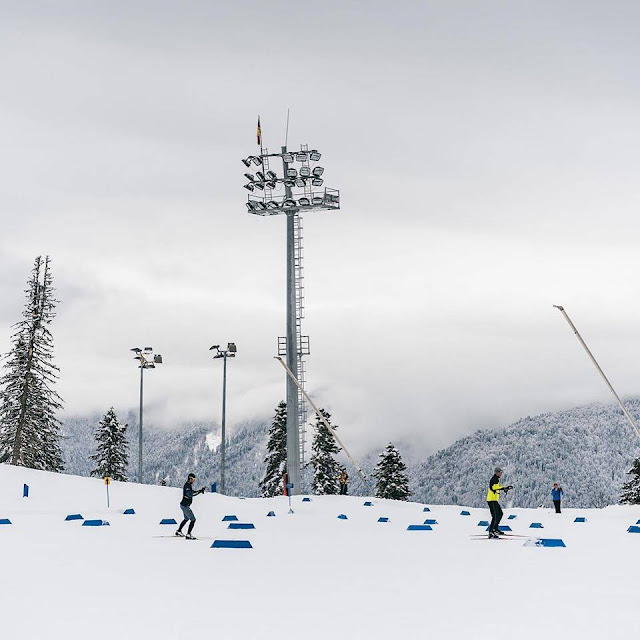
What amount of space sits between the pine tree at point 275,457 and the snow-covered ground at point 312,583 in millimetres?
43332

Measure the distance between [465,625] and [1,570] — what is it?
8037 millimetres

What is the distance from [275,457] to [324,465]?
3.81m

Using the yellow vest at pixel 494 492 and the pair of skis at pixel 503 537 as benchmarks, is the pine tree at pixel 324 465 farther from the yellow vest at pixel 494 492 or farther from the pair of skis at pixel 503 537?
the yellow vest at pixel 494 492

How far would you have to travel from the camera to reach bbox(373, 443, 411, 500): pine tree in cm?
7000

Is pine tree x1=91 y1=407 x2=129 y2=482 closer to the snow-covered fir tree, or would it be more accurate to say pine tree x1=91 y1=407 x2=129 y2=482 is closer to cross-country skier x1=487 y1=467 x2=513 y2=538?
the snow-covered fir tree

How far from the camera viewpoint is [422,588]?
13836mm

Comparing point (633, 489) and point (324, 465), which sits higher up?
point (324, 465)

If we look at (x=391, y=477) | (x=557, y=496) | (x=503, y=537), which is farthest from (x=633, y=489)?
(x=503, y=537)

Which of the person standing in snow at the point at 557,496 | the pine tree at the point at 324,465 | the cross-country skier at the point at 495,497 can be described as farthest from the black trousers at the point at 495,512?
the pine tree at the point at 324,465

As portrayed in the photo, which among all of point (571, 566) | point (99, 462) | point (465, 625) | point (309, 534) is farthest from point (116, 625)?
point (99, 462)

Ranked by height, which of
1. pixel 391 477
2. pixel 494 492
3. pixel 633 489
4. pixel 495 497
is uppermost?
pixel 391 477

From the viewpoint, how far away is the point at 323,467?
7375 cm

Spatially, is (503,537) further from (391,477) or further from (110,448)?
(110,448)

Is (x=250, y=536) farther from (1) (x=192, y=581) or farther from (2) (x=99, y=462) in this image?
(2) (x=99, y=462)
